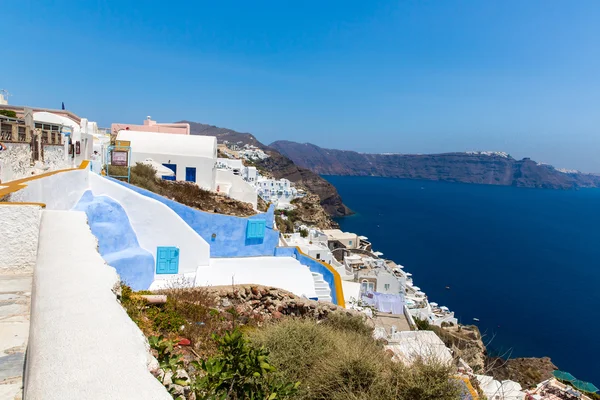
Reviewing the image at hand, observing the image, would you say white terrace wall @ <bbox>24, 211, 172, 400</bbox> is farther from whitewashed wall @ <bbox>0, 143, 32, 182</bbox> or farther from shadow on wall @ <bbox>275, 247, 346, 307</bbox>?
shadow on wall @ <bbox>275, 247, 346, 307</bbox>

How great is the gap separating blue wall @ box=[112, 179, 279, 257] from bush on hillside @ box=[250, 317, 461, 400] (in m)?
6.95

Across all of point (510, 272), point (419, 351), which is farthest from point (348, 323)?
point (510, 272)

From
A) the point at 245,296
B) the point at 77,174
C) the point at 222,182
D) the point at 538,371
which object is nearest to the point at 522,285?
the point at 538,371

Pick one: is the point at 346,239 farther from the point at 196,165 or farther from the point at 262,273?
the point at 262,273

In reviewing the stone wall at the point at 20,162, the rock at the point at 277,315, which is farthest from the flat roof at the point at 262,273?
the stone wall at the point at 20,162

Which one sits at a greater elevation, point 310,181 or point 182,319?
point 310,181

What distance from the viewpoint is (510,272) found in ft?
148

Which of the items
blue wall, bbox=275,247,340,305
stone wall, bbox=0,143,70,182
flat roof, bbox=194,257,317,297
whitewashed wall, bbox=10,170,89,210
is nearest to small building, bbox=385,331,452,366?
blue wall, bbox=275,247,340,305

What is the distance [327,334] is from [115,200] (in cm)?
744

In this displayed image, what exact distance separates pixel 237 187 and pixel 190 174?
107 inches

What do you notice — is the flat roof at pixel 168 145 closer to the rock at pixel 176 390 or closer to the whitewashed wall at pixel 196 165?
the whitewashed wall at pixel 196 165

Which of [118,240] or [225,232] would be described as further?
[225,232]

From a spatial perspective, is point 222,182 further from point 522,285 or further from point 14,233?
point 522,285

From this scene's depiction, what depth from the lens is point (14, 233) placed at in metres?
3.35
